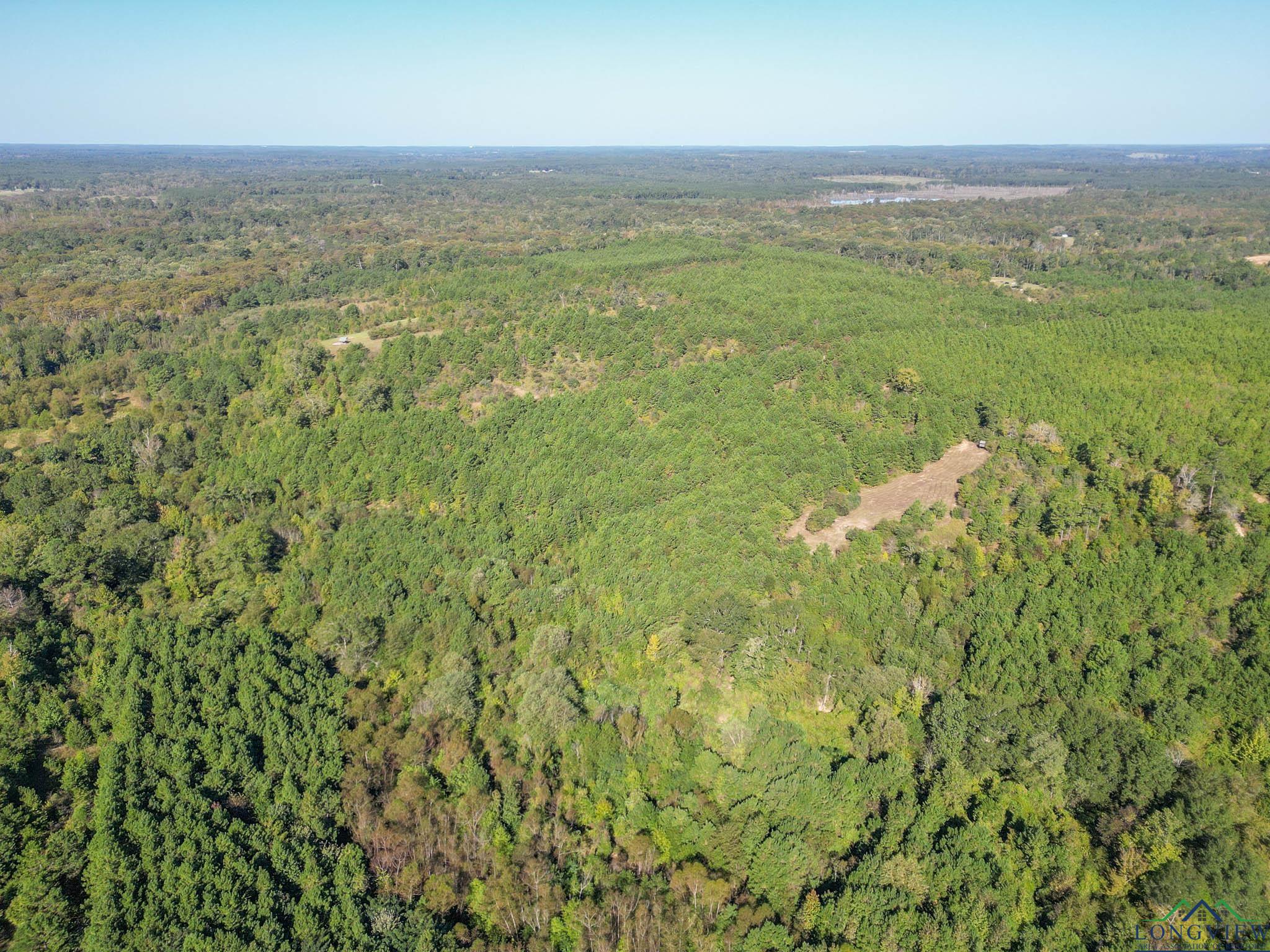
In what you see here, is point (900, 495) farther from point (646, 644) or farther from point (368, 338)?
point (368, 338)

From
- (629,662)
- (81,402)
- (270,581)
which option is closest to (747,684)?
(629,662)

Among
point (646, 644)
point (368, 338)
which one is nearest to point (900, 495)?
point (646, 644)

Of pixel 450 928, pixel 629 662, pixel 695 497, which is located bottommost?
pixel 450 928

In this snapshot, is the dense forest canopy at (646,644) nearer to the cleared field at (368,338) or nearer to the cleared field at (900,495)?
the cleared field at (900,495)

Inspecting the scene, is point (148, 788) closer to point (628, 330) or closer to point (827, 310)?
point (628, 330)

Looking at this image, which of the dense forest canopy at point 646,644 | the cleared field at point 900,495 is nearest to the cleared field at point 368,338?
the dense forest canopy at point 646,644

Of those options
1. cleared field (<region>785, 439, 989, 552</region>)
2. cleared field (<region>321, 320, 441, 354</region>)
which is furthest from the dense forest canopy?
cleared field (<region>321, 320, 441, 354</region>)
